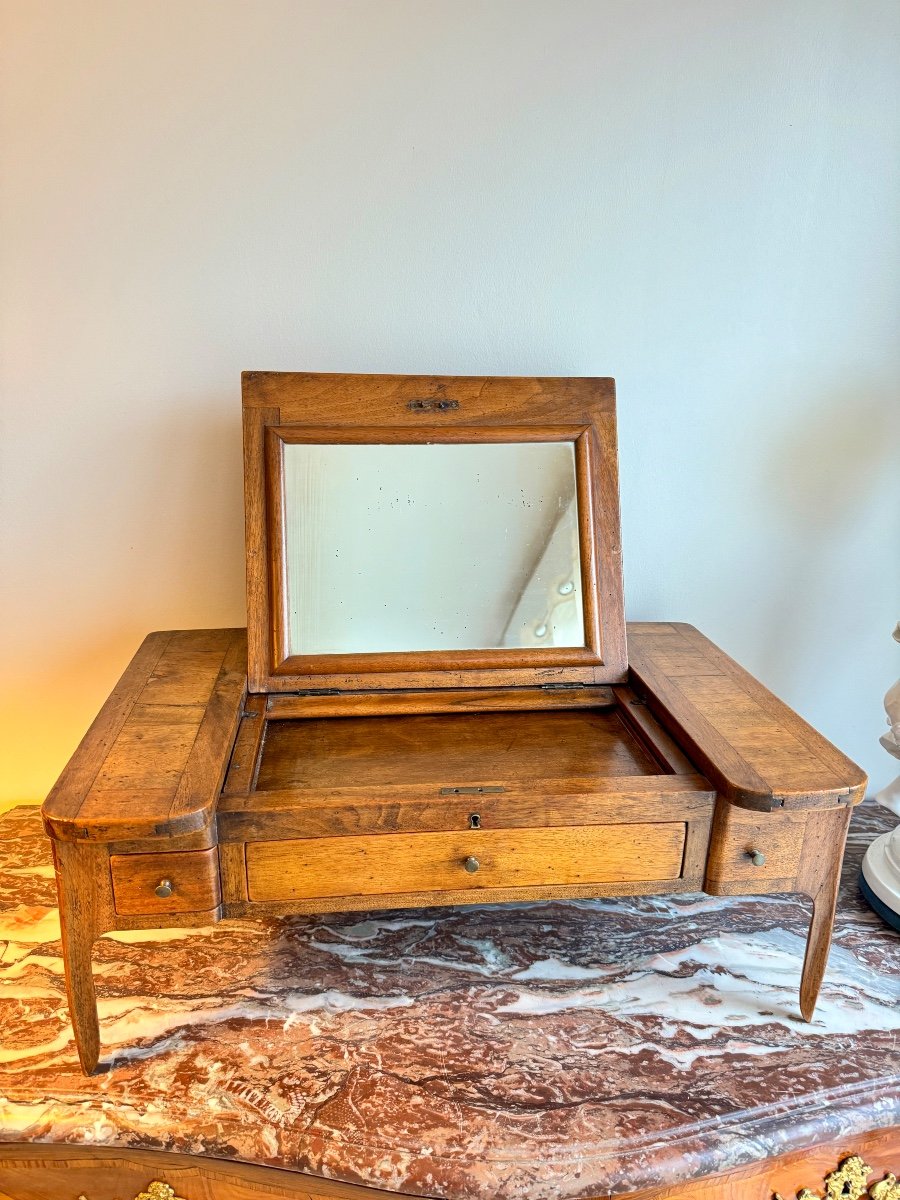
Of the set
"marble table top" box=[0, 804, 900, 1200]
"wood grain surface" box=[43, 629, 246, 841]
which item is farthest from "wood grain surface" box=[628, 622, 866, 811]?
"wood grain surface" box=[43, 629, 246, 841]

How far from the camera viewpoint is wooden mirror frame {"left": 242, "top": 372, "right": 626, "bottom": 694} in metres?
1.30

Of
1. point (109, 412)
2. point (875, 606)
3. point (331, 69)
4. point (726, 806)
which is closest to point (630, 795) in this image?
point (726, 806)

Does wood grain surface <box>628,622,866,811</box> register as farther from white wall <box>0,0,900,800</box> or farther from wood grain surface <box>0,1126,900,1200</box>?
wood grain surface <box>0,1126,900,1200</box>

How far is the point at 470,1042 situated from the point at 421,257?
1152 millimetres

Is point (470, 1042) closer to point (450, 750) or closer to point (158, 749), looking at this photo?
point (450, 750)

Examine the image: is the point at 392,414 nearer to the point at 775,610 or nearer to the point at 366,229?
the point at 366,229

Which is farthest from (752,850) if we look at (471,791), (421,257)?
(421,257)

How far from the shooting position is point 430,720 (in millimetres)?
1312

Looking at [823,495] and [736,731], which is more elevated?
[823,495]

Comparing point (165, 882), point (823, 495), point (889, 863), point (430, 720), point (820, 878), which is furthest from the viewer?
point (823, 495)

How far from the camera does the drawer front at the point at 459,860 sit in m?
1.07

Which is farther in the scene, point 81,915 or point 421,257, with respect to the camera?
point 421,257

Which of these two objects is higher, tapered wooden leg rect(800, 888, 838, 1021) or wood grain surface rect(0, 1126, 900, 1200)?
tapered wooden leg rect(800, 888, 838, 1021)

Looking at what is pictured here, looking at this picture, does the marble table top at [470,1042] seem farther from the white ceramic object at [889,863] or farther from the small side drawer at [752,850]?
the small side drawer at [752,850]
